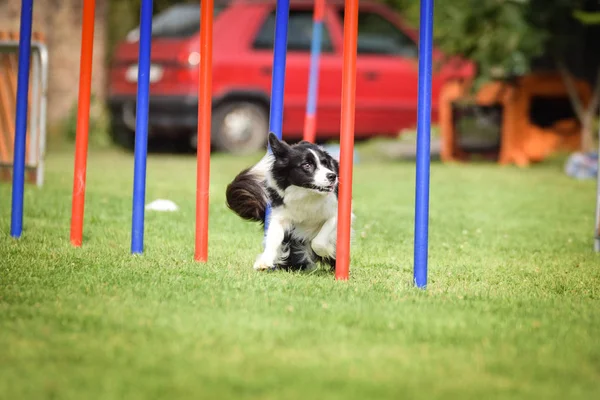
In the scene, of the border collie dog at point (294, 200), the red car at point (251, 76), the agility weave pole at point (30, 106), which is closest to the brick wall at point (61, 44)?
the red car at point (251, 76)

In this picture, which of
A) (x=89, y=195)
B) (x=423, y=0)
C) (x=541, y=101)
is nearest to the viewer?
(x=423, y=0)

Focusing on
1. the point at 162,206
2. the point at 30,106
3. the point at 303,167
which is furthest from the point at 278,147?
the point at 30,106

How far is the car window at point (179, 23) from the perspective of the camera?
42.8 feet

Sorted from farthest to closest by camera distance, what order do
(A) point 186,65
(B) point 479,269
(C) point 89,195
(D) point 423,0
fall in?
(A) point 186,65 < (C) point 89,195 < (B) point 479,269 < (D) point 423,0

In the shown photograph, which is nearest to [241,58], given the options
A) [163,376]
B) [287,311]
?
[287,311]

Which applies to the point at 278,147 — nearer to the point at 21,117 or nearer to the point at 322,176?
the point at 322,176

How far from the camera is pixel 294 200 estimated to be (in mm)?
5152

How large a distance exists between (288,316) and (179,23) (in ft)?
32.4

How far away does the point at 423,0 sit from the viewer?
4711 millimetres

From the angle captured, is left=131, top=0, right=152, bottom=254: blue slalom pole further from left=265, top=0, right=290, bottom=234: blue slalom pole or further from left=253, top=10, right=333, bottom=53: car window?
left=253, top=10, right=333, bottom=53: car window

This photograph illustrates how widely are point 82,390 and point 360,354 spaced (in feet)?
3.30

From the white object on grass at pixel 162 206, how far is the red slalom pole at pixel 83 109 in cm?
194

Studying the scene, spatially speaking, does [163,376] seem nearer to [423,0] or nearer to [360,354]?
[360,354]

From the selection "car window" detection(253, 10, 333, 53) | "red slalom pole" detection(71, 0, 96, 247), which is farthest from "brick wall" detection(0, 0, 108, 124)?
"red slalom pole" detection(71, 0, 96, 247)
